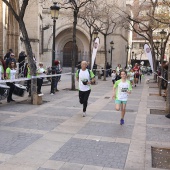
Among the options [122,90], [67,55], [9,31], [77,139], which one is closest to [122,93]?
[122,90]

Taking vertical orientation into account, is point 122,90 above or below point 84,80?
below

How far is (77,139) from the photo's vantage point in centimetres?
652

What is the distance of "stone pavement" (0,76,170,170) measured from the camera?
5.05m

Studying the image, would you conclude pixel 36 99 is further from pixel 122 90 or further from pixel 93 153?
pixel 93 153

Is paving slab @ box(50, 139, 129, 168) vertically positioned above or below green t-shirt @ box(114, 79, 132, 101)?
below

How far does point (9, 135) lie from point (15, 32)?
1716 cm

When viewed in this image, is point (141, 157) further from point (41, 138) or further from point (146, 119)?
point (146, 119)

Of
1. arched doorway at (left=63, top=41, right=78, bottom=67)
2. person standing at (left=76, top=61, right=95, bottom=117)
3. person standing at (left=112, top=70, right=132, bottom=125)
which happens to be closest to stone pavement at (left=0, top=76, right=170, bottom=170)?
person standing at (left=112, top=70, right=132, bottom=125)

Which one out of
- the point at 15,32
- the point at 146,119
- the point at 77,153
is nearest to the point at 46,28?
the point at 15,32

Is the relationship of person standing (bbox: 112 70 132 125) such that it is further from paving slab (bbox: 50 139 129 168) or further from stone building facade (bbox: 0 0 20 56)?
stone building facade (bbox: 0 0 20 56)

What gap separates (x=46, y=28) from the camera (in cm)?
3875

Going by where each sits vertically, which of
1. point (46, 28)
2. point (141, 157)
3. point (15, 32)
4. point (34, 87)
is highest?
point (46, 28)

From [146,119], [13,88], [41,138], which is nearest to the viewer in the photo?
[41,138]

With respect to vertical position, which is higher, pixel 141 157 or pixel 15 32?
pixel 15 32
